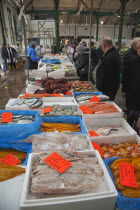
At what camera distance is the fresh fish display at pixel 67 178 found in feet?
3.18

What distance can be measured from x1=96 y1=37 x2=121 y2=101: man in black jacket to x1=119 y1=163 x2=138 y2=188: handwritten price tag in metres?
2.34

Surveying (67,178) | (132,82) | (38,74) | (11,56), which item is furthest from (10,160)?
(11,56)

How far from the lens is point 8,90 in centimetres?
718

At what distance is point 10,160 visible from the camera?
1.51 metres

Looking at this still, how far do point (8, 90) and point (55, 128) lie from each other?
19.5 feet

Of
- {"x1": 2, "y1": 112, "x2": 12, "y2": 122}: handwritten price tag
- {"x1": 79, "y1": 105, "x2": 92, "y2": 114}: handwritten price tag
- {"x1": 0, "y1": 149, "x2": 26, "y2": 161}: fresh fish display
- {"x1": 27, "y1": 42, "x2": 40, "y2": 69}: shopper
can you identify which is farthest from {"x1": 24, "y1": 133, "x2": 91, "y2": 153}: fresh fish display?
{"x1": 27, "y1": 42, "x2": 40, "y2": 69}: shopper

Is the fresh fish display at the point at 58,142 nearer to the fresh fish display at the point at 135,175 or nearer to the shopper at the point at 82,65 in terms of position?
the fresh fish display at the point at 135,175

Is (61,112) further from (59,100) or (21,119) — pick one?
(21,119)

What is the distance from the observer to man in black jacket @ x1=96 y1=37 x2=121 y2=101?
10.5 feet

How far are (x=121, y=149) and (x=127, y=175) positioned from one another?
0.58 m

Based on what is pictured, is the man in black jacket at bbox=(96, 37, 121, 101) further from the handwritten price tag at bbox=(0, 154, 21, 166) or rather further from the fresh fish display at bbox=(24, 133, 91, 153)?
the handwritten price tag at bbox=(0, 154, 21, 166)

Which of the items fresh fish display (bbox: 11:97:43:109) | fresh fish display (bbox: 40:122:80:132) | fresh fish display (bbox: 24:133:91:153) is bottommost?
fresh fish display (bbox: 40:122:80:132)

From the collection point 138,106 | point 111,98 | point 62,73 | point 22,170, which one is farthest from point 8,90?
point 22,170

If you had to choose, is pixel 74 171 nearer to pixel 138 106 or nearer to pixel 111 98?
pixel 138 106
